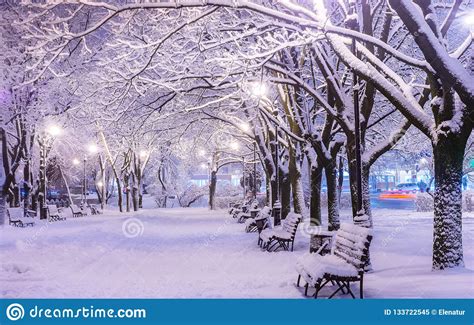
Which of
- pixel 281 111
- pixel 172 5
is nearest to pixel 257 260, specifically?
pixel 172 5

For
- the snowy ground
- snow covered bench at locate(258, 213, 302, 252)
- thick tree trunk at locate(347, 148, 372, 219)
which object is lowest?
the snowy ground

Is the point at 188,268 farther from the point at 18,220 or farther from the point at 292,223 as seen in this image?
the point at 18,220

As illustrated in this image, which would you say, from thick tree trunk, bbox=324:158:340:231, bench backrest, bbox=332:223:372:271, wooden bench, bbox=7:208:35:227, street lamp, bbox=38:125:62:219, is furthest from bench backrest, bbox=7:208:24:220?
bench backrest, bbox=332:223:372:271

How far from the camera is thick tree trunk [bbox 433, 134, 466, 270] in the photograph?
26.8 ft

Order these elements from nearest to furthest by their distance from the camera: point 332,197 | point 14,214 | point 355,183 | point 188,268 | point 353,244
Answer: point 353,244
point 188,268
point 355,183
point 332,197
point 14,214

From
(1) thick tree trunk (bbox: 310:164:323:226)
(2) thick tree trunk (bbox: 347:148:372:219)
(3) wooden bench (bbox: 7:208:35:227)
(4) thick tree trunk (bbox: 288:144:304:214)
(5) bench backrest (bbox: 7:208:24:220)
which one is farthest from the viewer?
(5) bench backrest (bbox: 7:208:24:220)

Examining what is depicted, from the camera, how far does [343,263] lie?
7.44 metres

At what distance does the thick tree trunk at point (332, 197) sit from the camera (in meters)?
12.4

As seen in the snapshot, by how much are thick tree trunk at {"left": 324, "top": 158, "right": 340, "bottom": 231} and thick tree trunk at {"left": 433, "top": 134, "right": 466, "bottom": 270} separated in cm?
424

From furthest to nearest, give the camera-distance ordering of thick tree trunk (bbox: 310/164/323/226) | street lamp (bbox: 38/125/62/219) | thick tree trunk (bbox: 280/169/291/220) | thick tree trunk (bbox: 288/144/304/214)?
1. street lamp (bbox: 38/125/62/219)
2. thick tree trunk (bbox: 280/169/291/220)
3. thick tree trunk (bbox: 288/144/304/214)
4. thick tree trunk (bbox: 310/164/323/226)

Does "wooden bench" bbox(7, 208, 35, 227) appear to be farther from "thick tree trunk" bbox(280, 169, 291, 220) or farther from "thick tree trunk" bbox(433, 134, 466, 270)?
"thick tree trunk" bbox(433, 134, 466, 270)

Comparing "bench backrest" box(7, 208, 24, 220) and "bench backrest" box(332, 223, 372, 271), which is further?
"bench backrest" box(7, 208, 24, 220)

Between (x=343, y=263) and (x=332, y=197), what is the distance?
5140 mm

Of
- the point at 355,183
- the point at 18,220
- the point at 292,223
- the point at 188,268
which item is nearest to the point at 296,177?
the point at 292,223
